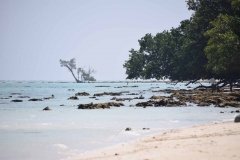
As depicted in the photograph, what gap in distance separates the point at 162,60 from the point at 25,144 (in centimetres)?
5697

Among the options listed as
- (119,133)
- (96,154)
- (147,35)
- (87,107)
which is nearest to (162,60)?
(147,35)

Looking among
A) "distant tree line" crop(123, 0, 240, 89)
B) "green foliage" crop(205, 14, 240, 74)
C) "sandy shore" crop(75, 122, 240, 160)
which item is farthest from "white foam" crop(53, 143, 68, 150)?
"green foliage" crop(205, 14, 240, 74)

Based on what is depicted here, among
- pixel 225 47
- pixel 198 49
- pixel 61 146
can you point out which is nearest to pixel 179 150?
pixel 61 146

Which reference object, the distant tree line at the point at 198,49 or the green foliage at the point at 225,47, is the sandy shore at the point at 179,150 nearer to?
the distant tree line at the point at 198,49

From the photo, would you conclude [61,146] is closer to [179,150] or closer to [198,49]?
[179,150]

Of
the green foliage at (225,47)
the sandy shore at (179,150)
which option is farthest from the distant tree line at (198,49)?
the sandy shore at (179,150)

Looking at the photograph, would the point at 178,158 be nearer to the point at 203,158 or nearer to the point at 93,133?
the point at 203,158

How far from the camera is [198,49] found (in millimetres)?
48844

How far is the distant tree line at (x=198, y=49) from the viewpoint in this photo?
30.1 m

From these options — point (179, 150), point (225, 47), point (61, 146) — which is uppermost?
point (225, 47)

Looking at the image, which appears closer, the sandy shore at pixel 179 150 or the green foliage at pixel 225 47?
the sandy shore at pixel 179 150

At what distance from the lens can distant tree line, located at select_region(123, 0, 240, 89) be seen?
3014 cm

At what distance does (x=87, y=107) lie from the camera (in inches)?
1013

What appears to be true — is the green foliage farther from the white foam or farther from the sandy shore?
the white foam
